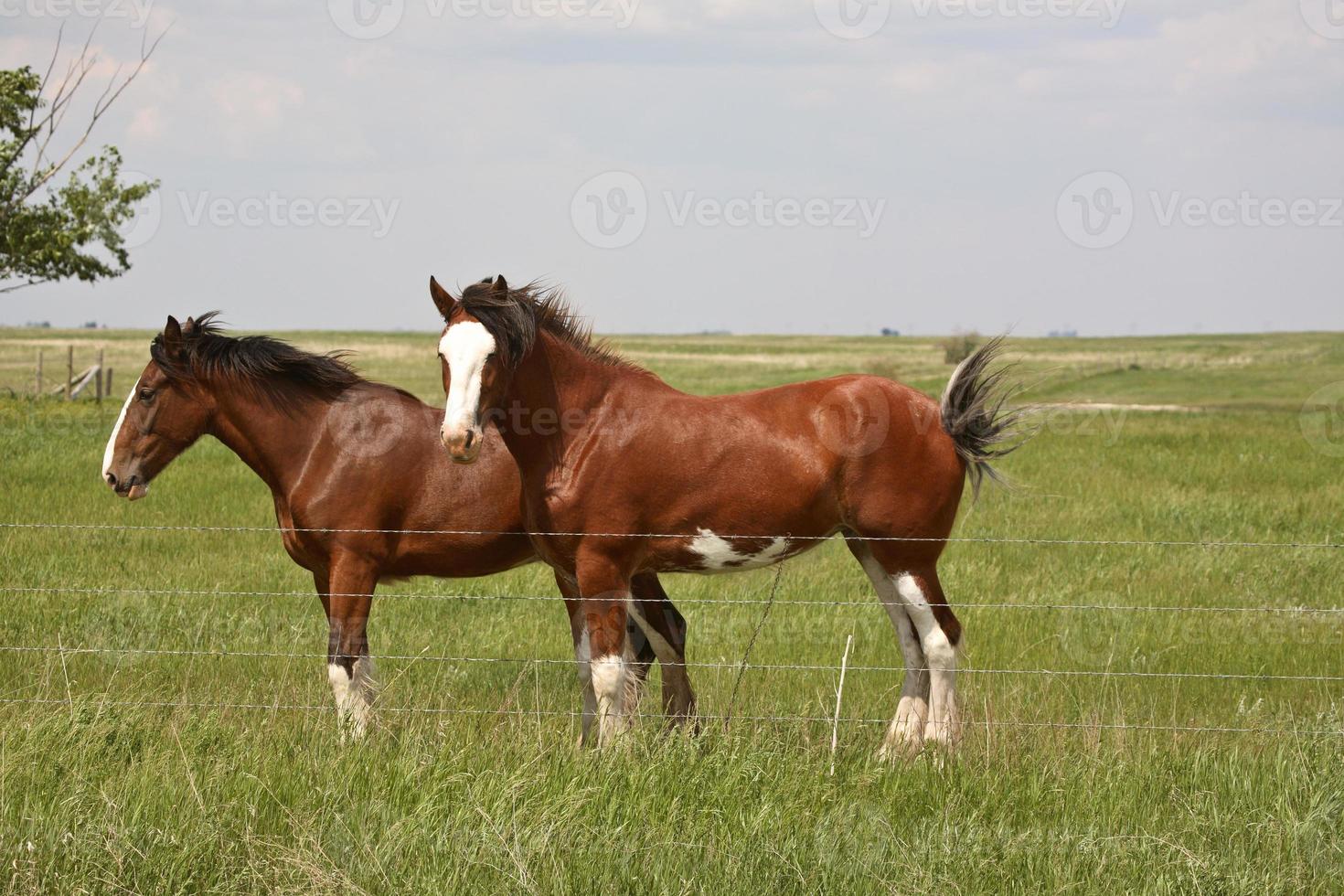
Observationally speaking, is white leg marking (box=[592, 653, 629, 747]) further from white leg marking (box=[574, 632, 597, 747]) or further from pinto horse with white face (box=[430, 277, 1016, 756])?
white leg marking (box=[574, 632, 597, 747])

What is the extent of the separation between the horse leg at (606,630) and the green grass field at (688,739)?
1.21 feet

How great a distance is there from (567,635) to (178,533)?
4806mm

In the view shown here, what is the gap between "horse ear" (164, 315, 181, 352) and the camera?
6.33 metres

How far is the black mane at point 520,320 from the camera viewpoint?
5.53m

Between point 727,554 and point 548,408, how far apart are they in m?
1.11

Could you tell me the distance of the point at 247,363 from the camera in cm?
655

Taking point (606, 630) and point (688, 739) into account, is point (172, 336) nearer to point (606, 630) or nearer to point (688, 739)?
point (606, 630)

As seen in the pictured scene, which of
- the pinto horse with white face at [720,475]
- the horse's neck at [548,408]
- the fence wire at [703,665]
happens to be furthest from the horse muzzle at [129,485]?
the horse's neck at [548,408]

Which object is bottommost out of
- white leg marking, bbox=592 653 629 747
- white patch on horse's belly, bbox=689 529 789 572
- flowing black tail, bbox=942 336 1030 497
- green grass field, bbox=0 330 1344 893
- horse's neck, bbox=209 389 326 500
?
green grass field, bbox=0 330 1344 893

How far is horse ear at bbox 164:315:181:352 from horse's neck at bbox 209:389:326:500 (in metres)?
0.32

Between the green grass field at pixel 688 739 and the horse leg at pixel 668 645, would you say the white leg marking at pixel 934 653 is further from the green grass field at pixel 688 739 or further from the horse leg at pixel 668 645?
the horse leg at pixel 668 645

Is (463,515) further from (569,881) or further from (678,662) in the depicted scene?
(569,881)

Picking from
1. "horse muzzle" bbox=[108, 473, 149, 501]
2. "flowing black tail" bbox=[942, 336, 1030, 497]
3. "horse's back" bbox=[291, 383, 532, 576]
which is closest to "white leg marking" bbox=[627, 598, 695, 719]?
"horse's back" bbox=[291, 383, 532, 576]

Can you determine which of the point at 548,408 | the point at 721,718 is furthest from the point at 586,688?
the point at 548,408
